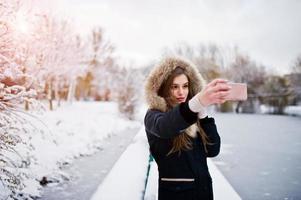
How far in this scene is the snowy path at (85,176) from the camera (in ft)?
14.4

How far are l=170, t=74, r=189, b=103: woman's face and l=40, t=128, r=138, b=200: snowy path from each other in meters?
3.41

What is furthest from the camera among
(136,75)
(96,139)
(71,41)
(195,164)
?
(136,75)

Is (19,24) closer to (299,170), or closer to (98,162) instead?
(98,162)

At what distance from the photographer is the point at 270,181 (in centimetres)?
473

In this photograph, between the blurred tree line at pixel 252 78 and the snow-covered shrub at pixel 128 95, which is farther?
the blurred tree line at pixel 252 78

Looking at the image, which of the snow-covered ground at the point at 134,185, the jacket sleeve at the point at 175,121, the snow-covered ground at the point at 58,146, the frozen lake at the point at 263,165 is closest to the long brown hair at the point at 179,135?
the jacket sleeve at the point at 175,121

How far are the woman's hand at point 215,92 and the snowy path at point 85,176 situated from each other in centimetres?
378

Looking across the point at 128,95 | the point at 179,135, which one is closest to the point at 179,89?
the point at 179,135

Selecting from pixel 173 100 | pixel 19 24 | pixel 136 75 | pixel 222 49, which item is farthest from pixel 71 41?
pixel 222 49

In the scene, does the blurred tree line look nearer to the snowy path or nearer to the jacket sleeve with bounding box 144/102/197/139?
the snowy path

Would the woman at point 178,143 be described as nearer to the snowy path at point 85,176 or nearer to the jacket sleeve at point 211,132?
the jacket sleeve at point 211,132

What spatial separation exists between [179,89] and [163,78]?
0.33ft

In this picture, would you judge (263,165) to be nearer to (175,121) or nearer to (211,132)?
(211,132)

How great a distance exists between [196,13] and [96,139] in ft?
40.5
